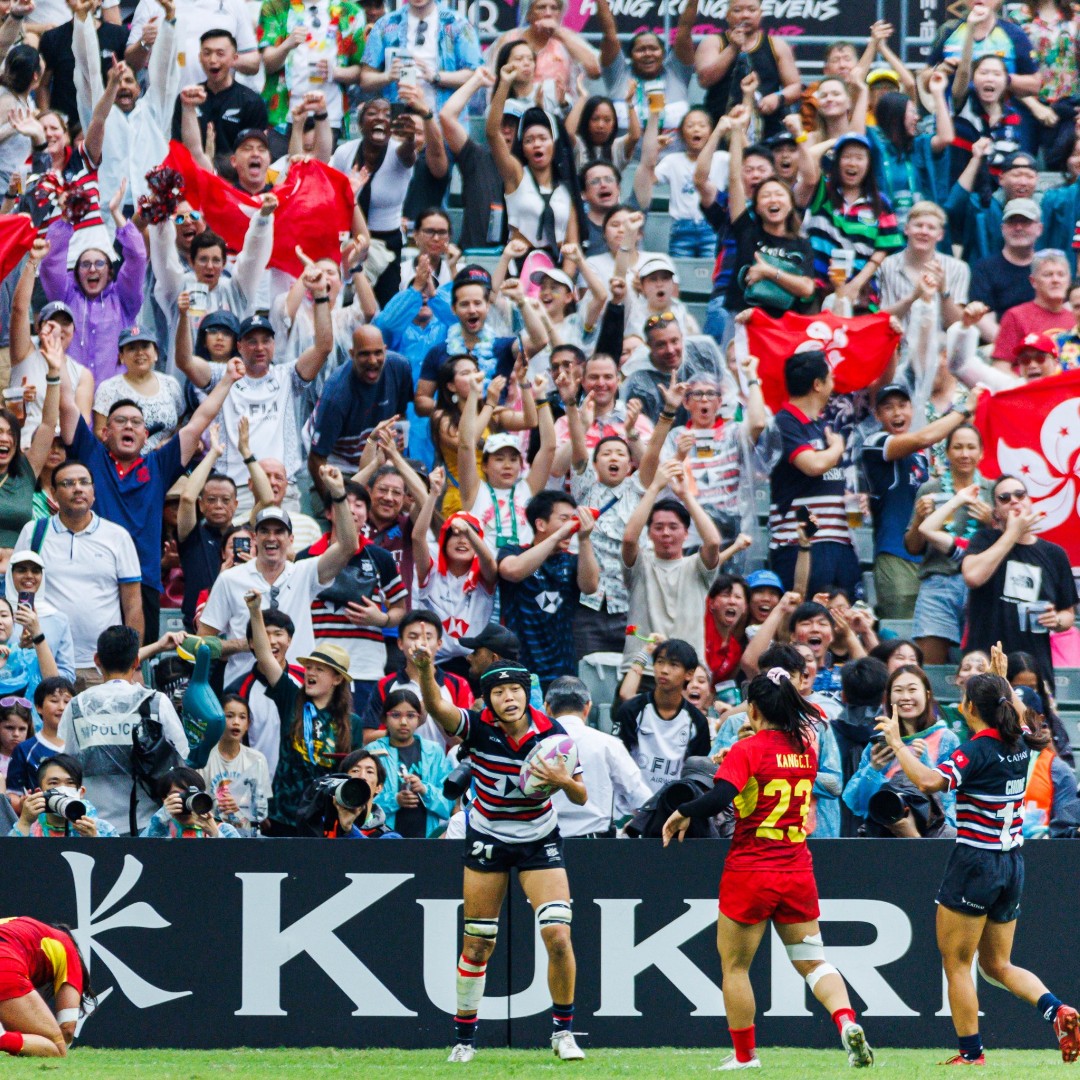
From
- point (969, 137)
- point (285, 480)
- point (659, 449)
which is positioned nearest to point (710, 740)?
point (659, 449)

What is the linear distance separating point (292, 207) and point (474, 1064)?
23.0 ft

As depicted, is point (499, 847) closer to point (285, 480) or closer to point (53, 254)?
point (285, 480)

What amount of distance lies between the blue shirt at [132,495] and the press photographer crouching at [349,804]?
2.48 meters

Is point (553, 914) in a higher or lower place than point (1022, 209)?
lower

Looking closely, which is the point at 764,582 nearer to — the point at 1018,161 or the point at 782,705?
the point at 782,705

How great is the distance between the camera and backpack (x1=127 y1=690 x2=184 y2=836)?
380 inches

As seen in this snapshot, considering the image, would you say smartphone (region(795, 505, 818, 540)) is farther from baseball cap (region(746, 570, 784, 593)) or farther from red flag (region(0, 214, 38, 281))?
red flag (region(0, 214, 38, 281))

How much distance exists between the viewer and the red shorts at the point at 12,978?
830 cm

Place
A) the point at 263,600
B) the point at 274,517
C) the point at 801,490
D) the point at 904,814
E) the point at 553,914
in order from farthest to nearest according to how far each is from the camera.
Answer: the point at 801,490
the point at 274,517
the point at 263,600
the point at 904,814
the point at 553,914

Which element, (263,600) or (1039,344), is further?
(1039,344)

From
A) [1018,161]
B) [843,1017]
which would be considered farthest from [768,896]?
[1018,161]

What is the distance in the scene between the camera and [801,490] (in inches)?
481

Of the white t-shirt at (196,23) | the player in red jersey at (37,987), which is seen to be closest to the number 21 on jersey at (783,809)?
the player in red jersey at (37,987)

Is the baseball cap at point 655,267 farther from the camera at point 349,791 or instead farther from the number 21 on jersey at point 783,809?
the number 21 on jersey at point 783,809
